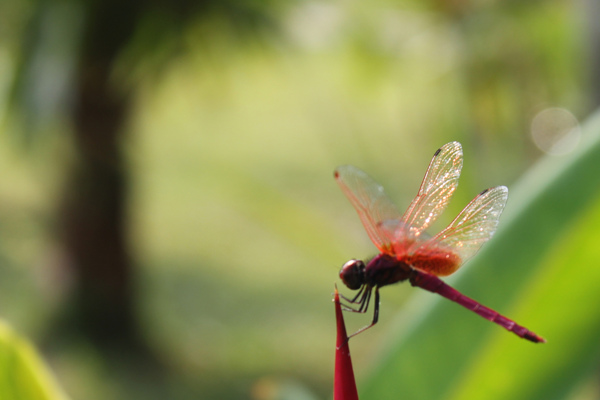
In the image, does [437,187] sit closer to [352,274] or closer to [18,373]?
[352,274]

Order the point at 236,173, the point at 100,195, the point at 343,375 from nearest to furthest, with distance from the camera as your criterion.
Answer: the point at 343,375
the point at 100,195
the point at 236,173

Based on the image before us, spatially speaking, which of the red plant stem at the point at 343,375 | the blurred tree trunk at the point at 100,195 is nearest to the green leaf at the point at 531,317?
the red plant stem at the point at 343,375

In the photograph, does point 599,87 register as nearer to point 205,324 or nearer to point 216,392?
point 216,392

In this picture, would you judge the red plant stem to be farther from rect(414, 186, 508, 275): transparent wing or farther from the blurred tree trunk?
the blurred tree trunk

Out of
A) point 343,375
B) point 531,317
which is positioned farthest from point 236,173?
point 343,375

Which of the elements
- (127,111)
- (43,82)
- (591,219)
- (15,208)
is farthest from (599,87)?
(15,208)

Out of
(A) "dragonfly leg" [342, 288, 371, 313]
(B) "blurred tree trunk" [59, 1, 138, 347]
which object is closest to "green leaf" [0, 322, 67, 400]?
(A) "dragonfly leg" [342, 288, 371, 313]

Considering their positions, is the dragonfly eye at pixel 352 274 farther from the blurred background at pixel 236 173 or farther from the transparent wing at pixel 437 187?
the blurred background at pixel 236 173
